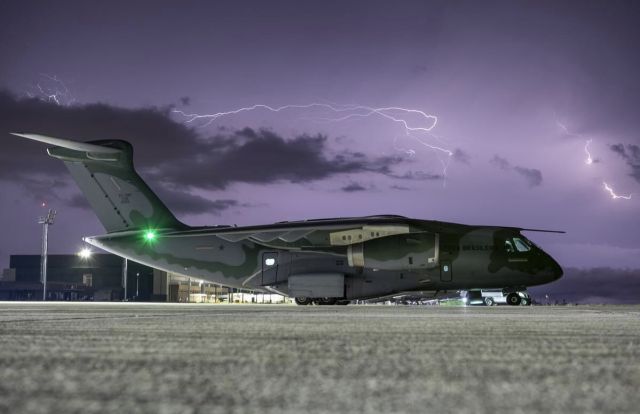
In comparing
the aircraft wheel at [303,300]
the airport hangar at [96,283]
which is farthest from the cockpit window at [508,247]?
the airport hangar at [96,283]

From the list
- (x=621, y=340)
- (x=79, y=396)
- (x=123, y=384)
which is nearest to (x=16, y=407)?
(x=79, y=396)

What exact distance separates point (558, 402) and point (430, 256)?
56.4 feet

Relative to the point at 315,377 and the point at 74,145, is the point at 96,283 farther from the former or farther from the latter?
the point at 315,377

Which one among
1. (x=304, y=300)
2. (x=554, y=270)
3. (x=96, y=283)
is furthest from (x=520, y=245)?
(x=96, y=283)

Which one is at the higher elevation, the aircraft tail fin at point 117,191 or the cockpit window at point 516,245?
the aircraft tail fin at point 117,191

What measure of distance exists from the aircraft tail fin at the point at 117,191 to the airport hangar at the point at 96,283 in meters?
60.0

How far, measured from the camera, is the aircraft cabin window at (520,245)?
19328 millimetres

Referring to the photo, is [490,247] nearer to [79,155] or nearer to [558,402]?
[79,155]

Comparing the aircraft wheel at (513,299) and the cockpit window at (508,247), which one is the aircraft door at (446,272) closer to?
the cockpit window at (508,247)

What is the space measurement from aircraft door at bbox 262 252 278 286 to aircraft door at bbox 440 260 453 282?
510 centimetres

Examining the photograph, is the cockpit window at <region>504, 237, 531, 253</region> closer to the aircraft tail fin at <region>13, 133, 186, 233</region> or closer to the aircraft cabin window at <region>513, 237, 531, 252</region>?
the aircraft cabin window at <region>513, 237, 531, 252</region>

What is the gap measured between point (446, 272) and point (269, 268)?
5.46 m

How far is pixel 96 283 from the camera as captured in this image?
97125mm

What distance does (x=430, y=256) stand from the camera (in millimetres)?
18500
